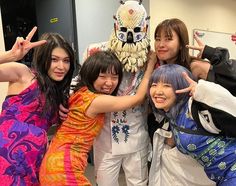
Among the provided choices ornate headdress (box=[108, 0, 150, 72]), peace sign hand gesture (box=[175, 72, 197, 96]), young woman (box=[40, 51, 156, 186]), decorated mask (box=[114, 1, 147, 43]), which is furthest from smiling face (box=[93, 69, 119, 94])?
peace sign hand gesture (box=[175, 72, 197, 96])

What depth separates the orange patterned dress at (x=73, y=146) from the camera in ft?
3.96

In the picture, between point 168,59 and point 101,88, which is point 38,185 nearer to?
point 101,88

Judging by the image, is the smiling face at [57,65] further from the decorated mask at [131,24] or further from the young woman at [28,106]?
the decorated mask at [131,24]

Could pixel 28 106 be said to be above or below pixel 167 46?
below

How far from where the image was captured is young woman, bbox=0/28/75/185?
120 cm

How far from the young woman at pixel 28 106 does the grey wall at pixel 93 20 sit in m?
1.70

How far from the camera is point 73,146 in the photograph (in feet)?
4.29

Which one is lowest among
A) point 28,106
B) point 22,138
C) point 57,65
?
point 22,138

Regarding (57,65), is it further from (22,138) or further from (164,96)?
(164,96)

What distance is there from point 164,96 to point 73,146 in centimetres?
49

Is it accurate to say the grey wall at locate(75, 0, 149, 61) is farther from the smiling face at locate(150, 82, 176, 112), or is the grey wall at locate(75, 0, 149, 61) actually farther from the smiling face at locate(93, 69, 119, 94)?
the smiling face at locate(150, 82, 176, 112)

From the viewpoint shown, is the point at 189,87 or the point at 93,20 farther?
the point at 93,20

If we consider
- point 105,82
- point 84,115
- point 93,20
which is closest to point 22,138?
point 84,115

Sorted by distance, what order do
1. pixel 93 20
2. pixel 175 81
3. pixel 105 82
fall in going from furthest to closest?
pixel 93 20 → pixel 105 82 → pixel 175 81
